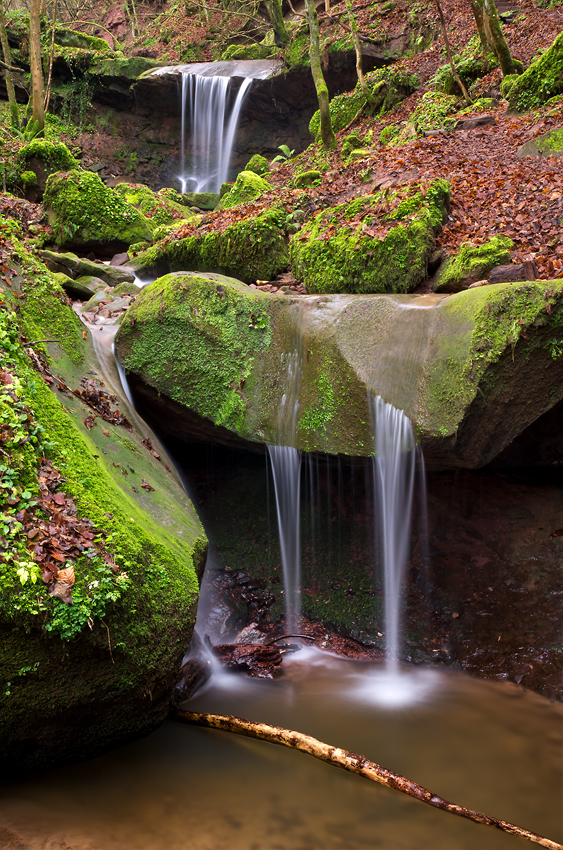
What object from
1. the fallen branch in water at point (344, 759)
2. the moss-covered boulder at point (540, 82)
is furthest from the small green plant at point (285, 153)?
the fallen branch in water at point (344, 759)

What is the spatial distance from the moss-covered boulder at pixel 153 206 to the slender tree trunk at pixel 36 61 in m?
3.50

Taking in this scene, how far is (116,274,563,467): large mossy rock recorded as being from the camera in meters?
4.50

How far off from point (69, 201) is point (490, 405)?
9.67 metres

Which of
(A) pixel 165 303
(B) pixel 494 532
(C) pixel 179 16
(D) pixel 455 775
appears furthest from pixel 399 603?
(C) pixel 179 16

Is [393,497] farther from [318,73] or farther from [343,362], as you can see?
[318,73]

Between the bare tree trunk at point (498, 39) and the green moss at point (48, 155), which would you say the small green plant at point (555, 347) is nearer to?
the bare tree trunk at point (498, 39)

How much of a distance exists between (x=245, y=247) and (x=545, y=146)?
5110 mm

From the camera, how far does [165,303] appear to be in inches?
225

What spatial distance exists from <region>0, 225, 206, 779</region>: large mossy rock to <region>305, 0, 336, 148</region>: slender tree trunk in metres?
11.4

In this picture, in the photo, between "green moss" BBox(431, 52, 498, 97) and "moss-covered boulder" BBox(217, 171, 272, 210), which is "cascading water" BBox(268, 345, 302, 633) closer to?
"moss-covered boulder" BBox(217, 171, 272, 210)

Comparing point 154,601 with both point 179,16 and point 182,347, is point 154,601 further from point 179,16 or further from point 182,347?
point 179,16

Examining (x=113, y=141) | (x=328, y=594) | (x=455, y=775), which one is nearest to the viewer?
(x=455, y=775)

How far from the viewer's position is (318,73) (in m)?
12.4

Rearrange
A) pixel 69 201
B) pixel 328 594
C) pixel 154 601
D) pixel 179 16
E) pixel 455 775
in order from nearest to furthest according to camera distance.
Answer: pixel 154 601 < pixel 455 775 < pixel 328 594 < pixel 69 201 < pixel 179 16
